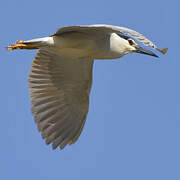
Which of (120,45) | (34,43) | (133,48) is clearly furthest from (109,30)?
(133,48)

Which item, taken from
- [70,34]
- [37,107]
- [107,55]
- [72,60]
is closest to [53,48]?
[70,34]

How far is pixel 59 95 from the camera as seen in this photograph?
823cm

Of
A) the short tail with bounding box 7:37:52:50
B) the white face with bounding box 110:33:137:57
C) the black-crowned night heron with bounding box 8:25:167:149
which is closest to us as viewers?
the short tail with bounding box 7:37:52:50

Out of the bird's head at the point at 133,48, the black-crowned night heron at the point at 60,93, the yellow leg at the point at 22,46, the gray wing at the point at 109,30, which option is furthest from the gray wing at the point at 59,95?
the gray wing at the point at 109,30

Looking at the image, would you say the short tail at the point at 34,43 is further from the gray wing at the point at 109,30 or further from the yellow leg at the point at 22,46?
the gray wing at the point at 109,30

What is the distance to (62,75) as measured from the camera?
809 centimetres

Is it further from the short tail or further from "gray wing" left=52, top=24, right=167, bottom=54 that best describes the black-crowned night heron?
"gray wing" left=52, top=24, right=167, bottom=54

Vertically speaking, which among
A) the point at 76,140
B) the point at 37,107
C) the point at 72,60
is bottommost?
the point at 76,140

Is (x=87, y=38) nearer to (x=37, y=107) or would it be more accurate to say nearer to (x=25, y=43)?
(x=25, y=43)

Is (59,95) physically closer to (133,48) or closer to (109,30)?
(133,48)

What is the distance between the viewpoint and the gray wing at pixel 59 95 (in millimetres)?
7883

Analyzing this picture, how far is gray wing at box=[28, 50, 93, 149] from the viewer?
25.9 feet

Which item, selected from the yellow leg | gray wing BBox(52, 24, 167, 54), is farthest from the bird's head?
the yellow leg

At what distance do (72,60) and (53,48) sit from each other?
4.05 ft
